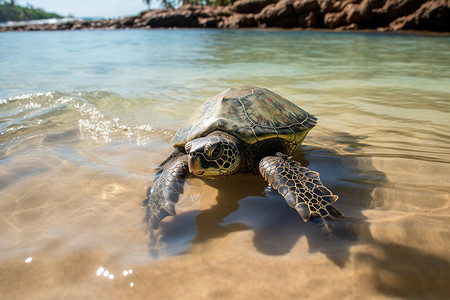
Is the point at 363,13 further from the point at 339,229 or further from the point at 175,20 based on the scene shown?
the point at 339,229

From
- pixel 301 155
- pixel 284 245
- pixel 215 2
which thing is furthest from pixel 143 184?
pixel 215 2

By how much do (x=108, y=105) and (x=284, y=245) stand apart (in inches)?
178

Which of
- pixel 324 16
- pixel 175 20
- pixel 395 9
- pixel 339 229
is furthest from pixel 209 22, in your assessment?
pixel 339 229

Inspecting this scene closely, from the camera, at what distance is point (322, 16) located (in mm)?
29281

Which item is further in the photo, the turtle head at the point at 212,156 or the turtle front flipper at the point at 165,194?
the turtle head at the point at 212,156

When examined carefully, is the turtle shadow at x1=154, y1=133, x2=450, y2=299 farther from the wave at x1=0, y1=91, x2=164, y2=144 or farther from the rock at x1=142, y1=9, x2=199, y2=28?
the rock at x1=142, y1=9, x2=199, y2=28

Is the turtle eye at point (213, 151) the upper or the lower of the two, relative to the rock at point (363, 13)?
lower

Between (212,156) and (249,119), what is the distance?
610mm

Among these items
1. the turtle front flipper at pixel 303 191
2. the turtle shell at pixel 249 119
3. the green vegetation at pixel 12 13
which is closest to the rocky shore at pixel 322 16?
the turtle shell at pixel 249 119

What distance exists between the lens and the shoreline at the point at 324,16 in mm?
21719

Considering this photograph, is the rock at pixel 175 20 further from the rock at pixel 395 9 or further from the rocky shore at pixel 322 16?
the rock at pixel 395 9

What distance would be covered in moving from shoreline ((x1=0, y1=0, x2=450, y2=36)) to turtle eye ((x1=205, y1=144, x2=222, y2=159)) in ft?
81.4

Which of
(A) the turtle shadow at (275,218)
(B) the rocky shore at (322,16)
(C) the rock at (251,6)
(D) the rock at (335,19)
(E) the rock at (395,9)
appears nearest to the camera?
(A) the turtle shadow at (275,218)

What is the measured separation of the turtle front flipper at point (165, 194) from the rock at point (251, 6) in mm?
38426
